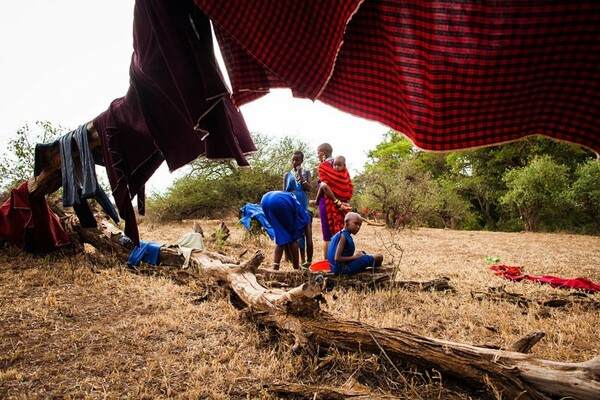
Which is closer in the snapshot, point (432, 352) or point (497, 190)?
point (432, 352)

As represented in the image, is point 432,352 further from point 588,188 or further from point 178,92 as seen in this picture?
point 588,188

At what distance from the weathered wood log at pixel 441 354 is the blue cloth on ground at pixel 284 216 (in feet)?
5.35

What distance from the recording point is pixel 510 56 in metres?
0.76

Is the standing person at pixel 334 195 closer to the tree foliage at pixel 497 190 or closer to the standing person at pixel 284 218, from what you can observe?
the standing person at pixel 284 218

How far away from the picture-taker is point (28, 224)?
5.38 meters

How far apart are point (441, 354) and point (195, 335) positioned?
1.87m

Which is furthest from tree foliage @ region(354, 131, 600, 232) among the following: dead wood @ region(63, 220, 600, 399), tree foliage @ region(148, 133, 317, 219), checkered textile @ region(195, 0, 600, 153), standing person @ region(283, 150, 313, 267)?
checkered textile @ region(195, 0, 600, 153)

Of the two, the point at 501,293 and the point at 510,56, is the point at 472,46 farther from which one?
the point at 501,293

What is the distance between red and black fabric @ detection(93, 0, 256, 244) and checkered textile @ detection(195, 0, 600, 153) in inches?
9.4

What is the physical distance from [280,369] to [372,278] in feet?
6.20

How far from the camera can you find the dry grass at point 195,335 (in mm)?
2115

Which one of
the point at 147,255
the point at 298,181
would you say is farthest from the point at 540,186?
the point at 147,255

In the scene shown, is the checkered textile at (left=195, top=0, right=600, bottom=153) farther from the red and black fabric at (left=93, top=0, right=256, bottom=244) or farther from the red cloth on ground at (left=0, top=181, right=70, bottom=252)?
the red cloth on ground at (left=0, top=181, right=70, bottom=252)

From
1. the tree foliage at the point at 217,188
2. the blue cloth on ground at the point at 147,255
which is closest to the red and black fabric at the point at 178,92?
the blue cloth on ground at the point at 147,255
